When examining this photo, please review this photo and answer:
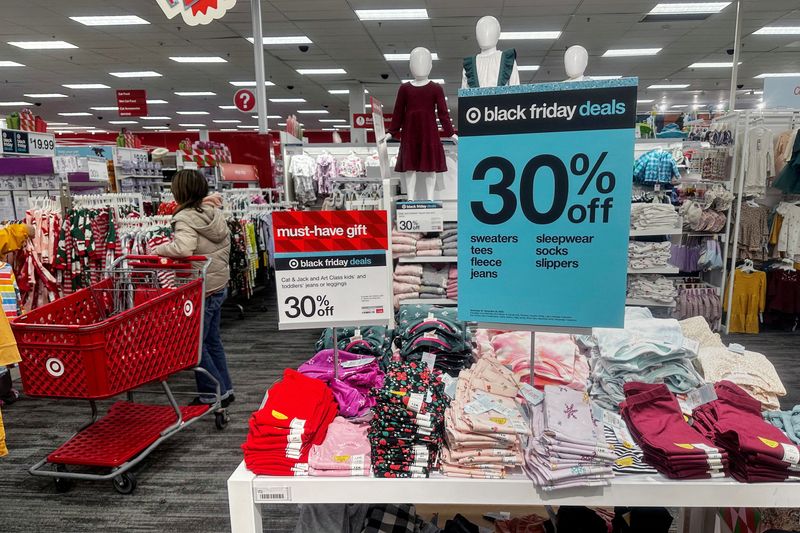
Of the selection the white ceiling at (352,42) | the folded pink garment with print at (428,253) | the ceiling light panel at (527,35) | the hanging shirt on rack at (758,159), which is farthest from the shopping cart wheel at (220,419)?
the ceiling light panel at (527,35)

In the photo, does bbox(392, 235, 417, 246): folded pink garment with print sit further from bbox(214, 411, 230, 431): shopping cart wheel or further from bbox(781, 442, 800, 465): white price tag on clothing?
bbox(781, 442, 800, 465): white price tag on clothing

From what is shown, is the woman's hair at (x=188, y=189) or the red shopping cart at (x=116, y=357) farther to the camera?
the woman's hair at (x=188, y=189)

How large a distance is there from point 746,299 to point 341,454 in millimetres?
5982

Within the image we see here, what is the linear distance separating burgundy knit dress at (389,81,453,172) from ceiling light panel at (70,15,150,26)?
6.62 metres

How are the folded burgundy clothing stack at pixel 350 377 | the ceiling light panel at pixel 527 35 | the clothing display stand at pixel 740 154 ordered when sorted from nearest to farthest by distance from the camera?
1. the folded burgundy clothing stack at pixel 350 377
2. the clothing display stand at pixel 740 154
3. the ceiling light panel at pixel 527 35

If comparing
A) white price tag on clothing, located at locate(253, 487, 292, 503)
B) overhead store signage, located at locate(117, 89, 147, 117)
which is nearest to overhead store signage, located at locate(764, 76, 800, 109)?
white price tag on clothing, located at locate(253, 487, 292, 503)

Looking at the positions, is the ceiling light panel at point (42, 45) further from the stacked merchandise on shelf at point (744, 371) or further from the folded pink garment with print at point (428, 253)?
the stacked merchandise on shelf at point (744, 371)

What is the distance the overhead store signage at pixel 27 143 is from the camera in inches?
270

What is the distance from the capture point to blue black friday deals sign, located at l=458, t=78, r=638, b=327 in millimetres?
1375

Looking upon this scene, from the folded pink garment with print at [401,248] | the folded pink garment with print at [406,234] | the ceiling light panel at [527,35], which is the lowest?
the folded pink garment with print at [401,248]

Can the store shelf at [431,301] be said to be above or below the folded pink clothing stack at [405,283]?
below

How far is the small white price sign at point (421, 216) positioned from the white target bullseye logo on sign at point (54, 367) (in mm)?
2595

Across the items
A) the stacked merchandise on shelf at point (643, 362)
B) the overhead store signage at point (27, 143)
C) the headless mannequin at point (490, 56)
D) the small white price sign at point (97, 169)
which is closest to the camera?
the stacked merchandise on shelf at point (643, 362)

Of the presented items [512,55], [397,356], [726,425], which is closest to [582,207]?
[726,425]
